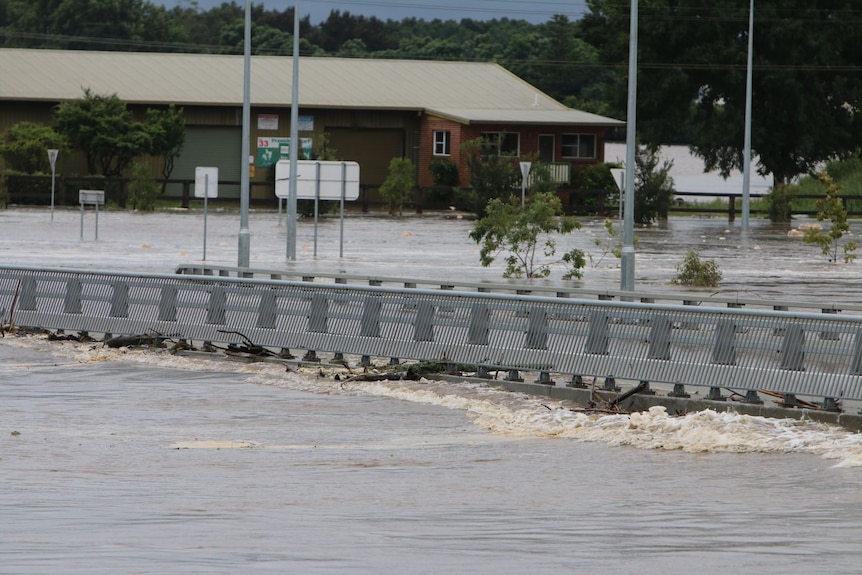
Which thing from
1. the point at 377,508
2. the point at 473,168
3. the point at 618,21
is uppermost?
the point at 618,21

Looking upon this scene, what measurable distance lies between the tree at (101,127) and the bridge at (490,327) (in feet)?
164

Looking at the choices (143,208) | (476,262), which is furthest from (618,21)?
(476,262)

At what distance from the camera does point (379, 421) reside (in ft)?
46.1

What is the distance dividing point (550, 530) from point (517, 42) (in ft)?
442

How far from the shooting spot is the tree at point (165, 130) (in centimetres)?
7081

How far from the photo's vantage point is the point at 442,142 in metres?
74.8

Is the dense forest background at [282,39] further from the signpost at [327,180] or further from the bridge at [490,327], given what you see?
the bridge at [490,327]

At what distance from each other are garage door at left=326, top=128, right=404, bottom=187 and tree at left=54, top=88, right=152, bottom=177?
9951 mm

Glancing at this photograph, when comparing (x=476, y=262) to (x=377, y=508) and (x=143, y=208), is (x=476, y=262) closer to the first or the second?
(x=377, y=508)

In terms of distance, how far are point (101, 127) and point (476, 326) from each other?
56374mm

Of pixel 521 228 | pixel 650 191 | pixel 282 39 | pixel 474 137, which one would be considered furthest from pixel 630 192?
pixel 282 39

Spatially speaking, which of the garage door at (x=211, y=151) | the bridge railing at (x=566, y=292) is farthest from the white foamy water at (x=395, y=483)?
the garage door at (x=211, y=151)

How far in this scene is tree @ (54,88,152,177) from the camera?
2766 inches

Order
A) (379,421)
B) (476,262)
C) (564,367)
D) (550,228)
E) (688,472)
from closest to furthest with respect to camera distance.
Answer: (688,472)
(379,421)
(564,367)
(550,228)
(476,262)
